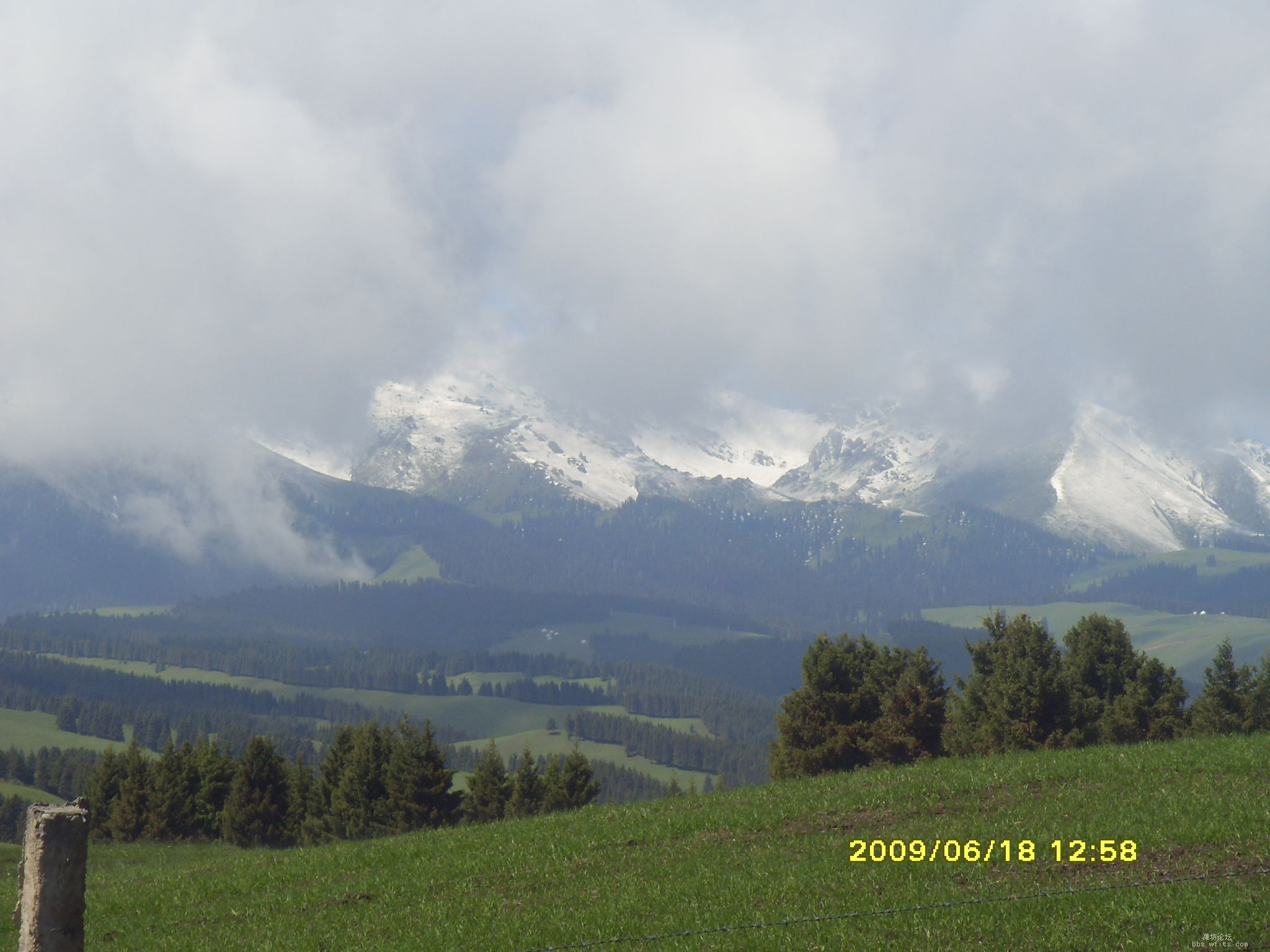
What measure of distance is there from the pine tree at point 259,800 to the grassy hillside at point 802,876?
131ft

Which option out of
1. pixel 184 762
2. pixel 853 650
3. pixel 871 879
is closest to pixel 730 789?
pixel 871 879

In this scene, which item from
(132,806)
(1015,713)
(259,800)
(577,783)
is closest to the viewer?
(1015,713)

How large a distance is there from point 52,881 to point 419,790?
5674 cm

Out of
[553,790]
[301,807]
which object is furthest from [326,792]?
[553,790]

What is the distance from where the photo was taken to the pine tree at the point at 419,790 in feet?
214

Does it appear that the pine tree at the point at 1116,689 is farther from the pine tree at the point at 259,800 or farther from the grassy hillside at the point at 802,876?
the pine tree at the point at 259,800

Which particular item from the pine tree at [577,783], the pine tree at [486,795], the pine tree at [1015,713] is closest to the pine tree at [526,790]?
the pine tree at [486,795]

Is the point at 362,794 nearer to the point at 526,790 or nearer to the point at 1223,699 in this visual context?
the point at 526,790

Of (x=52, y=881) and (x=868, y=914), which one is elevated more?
(x=52, y=881)

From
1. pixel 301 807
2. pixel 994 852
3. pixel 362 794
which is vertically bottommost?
pixel 301 807

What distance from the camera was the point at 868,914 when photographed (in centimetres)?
1845

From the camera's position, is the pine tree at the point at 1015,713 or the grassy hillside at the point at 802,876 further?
the pine tree at the point at 1015,713

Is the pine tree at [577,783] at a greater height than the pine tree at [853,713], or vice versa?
the pine tree at [853,713]

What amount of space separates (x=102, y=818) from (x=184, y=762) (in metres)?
10.3
